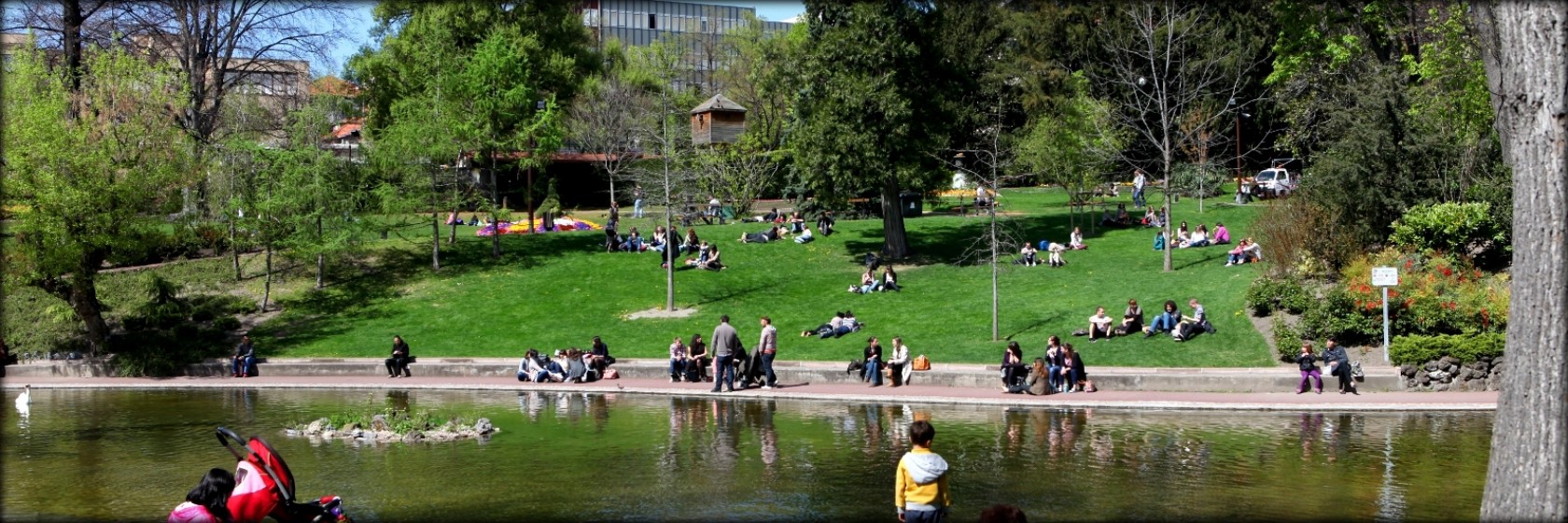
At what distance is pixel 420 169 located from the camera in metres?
40.6

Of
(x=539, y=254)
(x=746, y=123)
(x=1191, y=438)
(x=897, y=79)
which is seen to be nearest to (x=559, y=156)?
(x=746, y=123)

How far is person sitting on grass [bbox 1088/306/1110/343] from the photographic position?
91.6 ft

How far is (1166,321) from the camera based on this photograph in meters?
27.7

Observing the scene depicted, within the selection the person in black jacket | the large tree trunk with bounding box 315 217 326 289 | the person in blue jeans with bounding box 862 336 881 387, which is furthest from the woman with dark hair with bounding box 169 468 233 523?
the large tree trunk with bounding box 315 217 326 289

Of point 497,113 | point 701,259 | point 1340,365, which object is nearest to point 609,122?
point 497,113

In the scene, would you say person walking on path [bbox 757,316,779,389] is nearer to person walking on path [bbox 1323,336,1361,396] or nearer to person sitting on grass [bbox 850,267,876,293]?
person sitting on grass [bbox 850,267,876,293]

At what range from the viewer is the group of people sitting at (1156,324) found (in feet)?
89.3

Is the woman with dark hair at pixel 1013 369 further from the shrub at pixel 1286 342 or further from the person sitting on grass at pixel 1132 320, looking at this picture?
the shrub at pixel 1286 342

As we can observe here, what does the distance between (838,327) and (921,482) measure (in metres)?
21.0

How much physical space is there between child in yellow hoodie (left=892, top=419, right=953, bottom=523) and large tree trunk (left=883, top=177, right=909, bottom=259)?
30.5m

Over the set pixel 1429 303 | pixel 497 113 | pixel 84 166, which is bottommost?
pixel 1429 303

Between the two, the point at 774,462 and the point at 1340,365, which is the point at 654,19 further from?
the point at 774,462

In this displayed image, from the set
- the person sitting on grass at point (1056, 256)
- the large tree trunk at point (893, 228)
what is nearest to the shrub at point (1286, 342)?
the person sitting on grass at point (1056, 256)

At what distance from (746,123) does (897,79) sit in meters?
30.5
